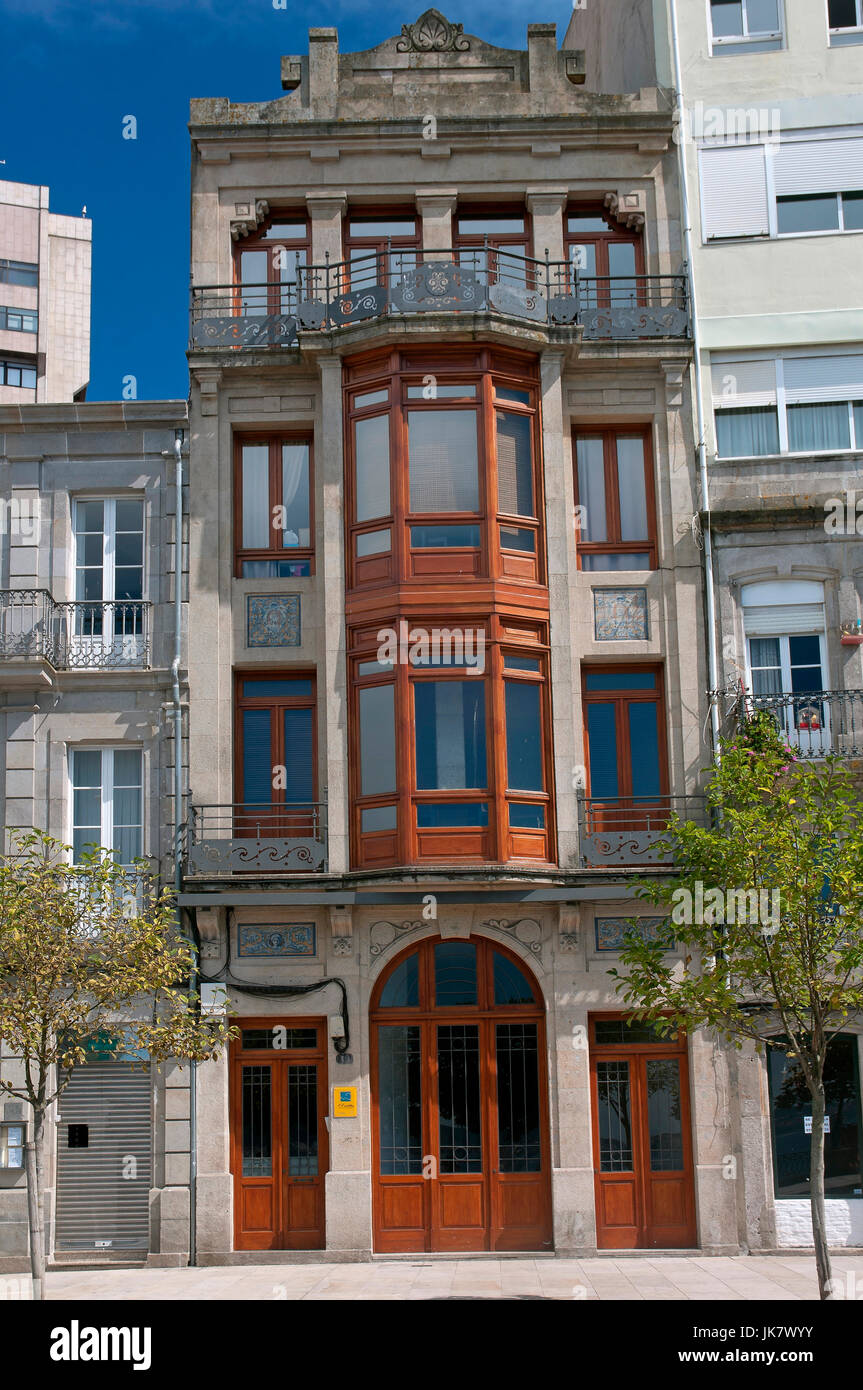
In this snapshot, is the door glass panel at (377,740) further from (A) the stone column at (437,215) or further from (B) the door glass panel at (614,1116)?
(A) the stone column at (437,215)

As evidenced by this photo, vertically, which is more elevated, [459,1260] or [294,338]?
[294,338]

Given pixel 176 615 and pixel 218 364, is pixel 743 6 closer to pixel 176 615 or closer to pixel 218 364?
pixel 218 364

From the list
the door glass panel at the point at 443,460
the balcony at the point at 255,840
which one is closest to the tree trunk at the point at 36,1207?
the balcony at the point at 255,840

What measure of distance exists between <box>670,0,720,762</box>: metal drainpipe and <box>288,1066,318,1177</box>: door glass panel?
743 cm

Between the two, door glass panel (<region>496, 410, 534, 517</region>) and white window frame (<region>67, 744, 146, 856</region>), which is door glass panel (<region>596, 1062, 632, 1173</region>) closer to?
white window frame (<region>67, 744, 146, 856</region>)

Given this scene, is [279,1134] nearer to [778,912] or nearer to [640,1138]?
[640,1138]

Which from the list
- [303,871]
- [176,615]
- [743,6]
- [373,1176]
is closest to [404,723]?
[303,871]

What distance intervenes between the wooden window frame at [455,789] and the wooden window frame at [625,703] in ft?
3.26

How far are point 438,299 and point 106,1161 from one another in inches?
524

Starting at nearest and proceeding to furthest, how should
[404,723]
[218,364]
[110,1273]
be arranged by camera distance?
[110,1273] → [404,723] → [218,364]

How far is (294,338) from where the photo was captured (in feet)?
77.7

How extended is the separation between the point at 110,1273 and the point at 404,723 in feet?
27.4

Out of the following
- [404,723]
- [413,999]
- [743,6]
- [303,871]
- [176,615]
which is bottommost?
[413,999]

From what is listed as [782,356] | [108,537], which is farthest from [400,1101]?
[782,356]
